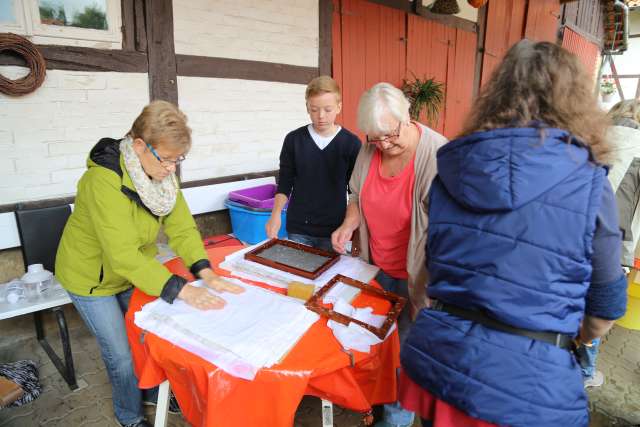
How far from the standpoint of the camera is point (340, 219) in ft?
7.86

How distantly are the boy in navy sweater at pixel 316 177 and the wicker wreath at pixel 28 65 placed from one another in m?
1.70

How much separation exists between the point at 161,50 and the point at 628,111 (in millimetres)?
3332

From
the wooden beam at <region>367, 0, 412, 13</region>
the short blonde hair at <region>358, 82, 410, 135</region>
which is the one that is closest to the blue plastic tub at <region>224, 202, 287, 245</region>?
the short blonde hair at <region>358, 82, 410, 135</region>

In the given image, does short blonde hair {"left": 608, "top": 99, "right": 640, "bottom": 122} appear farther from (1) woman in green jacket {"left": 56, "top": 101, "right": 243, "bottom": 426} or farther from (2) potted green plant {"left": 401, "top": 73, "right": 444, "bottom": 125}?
(2) potted green plant {"left": 401, "top": 73, "right": 444, "bottom": 125}

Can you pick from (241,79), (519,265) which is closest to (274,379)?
(519,265)

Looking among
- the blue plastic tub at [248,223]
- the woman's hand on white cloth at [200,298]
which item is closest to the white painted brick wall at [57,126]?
the blue plastic tub at [248,223]

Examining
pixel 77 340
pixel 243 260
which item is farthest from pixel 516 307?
pixel 77 340

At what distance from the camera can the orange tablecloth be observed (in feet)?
3.74

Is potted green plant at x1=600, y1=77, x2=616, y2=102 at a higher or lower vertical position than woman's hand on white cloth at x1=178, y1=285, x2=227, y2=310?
higher

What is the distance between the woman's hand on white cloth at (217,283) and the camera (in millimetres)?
1563

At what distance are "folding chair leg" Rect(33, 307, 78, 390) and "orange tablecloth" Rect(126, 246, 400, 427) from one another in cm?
123

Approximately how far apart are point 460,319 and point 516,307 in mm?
151

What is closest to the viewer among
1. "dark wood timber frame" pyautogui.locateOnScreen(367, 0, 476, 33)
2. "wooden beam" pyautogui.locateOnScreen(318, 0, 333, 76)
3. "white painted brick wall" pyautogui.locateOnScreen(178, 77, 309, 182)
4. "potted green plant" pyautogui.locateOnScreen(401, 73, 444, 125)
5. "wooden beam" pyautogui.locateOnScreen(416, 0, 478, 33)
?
"white painted brick wall" pyautogui.locateOnScreen(178, 77, 309, 182)

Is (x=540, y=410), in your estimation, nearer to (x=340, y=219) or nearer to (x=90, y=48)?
(x=340, y=219)
